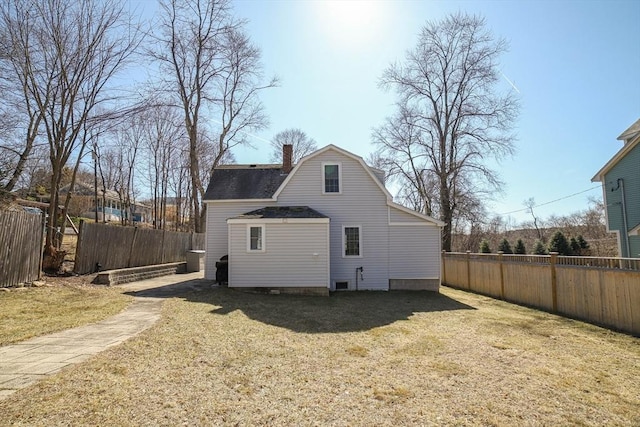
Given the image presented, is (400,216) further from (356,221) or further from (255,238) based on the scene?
(255,238)

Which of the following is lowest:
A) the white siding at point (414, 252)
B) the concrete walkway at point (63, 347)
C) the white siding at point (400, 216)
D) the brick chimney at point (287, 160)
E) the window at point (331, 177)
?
the concrete walkway at point (63, 347)

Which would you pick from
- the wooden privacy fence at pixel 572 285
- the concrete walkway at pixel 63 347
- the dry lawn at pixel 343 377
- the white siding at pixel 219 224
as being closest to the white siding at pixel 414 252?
the wooden privacy fence at pixel 572 285

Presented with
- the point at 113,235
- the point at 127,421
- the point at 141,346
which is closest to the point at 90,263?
the point at 113,235

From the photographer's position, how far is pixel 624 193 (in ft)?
49.8

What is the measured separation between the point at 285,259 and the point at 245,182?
5.14 metres

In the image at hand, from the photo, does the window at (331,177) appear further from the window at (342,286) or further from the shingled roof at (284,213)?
the window at (342,286)

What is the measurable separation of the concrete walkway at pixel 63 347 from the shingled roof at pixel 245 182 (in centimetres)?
728

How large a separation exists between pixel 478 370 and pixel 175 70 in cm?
2426

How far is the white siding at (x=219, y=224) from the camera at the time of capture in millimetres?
Answer: 15375

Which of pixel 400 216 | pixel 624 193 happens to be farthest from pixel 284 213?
pixel 624 193

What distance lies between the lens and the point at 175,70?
74.3 ft

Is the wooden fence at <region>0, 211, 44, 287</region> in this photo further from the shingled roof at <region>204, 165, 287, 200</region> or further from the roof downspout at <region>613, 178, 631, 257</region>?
the roof downspout at <region>613, 178, 631, 257</region>

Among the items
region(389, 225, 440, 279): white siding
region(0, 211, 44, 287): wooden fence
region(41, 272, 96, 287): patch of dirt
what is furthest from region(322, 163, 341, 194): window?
region(0, 211, 44, 287): wooden fence

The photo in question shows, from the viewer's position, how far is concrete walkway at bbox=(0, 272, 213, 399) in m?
4.41
